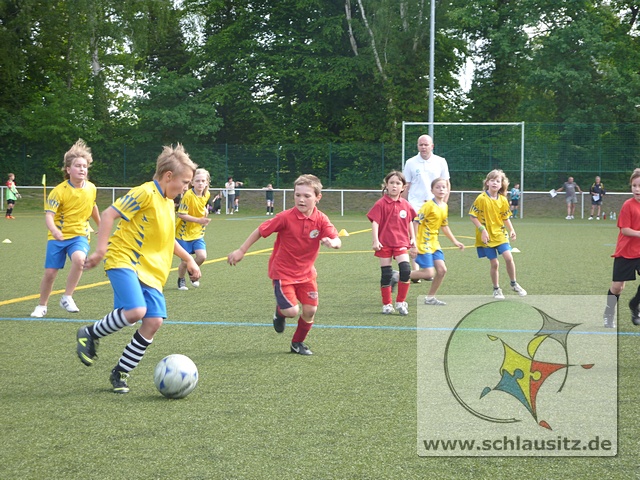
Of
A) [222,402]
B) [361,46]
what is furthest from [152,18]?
[222,402]

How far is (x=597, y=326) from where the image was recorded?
780cm

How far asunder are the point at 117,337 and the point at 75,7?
35.0 metres

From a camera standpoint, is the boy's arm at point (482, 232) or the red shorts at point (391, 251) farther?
the boy's arm at point (482, 232)

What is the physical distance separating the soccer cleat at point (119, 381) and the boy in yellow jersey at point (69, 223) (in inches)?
131

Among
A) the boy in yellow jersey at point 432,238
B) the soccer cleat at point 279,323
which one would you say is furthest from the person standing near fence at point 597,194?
the soccer cleat at point 279,323

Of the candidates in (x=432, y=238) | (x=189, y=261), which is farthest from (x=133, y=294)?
(x=432, y=238)

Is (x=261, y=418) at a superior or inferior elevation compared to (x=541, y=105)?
inferior

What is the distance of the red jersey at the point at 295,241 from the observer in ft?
21.9

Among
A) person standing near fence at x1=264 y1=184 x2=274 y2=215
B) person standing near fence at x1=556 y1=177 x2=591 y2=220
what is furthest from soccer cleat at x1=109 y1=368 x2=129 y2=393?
person standing near fence at x1=264 y1=184 x2=274 y2=215

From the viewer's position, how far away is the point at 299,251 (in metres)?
6.73

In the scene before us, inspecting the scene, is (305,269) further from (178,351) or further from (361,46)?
(361,46)

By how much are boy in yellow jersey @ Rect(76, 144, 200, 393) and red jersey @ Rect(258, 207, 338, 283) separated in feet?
4.04

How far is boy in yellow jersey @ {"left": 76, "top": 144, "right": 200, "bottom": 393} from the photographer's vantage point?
17.5ft

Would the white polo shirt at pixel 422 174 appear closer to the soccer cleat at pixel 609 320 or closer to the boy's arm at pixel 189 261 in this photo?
the soccer cleat at pixel 609 320
